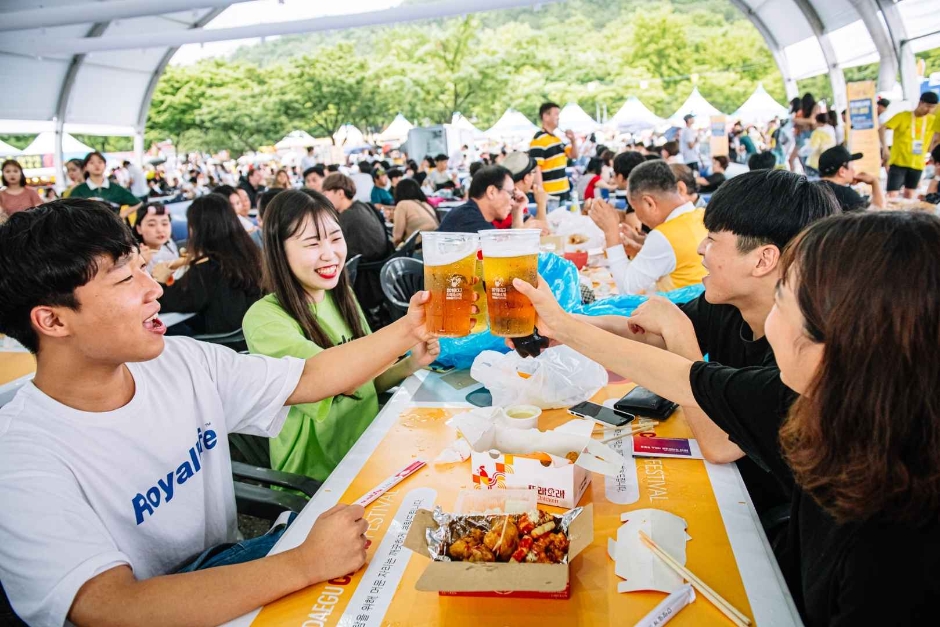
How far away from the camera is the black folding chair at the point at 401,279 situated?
4.17m

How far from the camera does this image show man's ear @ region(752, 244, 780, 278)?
196 cm

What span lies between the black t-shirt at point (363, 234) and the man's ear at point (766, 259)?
4.17 metres

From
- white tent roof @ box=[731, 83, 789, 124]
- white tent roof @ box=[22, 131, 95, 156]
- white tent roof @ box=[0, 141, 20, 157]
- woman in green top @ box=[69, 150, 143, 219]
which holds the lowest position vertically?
woman in green top @ box=[69, 150, 143, 219]

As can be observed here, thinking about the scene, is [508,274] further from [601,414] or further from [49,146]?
[49,146]

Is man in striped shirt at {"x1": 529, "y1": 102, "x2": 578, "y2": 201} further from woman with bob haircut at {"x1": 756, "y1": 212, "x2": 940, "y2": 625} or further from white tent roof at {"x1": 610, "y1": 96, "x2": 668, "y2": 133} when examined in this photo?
white tent roof at {"x1": 610, "y1": 96, "x2": 668, "y2": 133}

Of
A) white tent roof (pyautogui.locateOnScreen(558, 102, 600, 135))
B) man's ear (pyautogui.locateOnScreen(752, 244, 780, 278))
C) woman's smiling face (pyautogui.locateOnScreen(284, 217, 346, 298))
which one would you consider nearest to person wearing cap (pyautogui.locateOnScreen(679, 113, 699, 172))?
white tent roof (pyautogui.locateOnScreen(558, 102, 600, 135))

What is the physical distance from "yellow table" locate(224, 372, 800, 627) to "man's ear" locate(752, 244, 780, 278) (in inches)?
21.2

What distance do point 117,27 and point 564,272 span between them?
22.8 metres

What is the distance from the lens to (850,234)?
3.38 feet

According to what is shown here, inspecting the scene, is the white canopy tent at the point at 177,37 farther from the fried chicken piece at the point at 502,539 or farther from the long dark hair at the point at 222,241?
the fried chicken piece at the point at 502,539

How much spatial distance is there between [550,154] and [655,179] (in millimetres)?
4111

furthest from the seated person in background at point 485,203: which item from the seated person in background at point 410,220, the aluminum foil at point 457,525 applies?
the aluminum foil at point 457,525

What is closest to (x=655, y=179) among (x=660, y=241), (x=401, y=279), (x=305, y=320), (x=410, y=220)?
(x=660, y=241)

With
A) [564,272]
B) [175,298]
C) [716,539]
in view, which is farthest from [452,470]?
[175,298]
